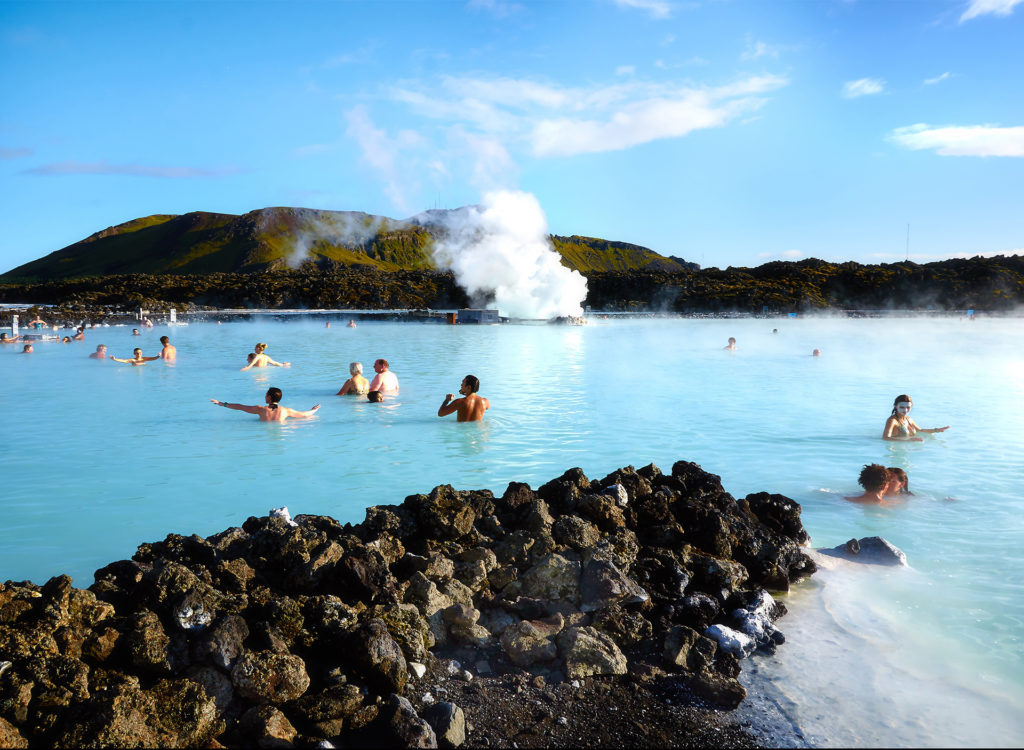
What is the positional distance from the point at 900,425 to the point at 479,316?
33.3 m

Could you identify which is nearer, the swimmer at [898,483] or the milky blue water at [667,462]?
the milky blue water at [667,462]

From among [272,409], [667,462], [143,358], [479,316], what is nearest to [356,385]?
[272,409]

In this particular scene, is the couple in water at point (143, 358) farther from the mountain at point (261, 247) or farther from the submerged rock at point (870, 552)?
the mountain at point (261, 247)

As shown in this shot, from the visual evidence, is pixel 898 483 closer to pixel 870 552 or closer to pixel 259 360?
pixel 870 552

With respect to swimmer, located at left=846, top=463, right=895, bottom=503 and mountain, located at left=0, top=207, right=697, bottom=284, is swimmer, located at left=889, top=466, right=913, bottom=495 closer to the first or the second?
swimmer, located at left=846, top=463, right=895, bottom=503

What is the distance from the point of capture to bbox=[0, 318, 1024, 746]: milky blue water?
12.7ft

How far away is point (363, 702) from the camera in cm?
314

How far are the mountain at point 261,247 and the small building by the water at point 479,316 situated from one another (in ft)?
318

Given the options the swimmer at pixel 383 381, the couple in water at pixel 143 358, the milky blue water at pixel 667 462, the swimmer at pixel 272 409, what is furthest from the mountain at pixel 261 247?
the swimmer at pixel 272 409

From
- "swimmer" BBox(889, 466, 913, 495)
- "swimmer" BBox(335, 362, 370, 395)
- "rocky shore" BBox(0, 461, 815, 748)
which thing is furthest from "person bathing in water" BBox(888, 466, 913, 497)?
"swimmer" BBox(335, 362, 370, 395)

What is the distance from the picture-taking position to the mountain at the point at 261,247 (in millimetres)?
144000

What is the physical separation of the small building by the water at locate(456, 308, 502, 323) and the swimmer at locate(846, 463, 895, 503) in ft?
116

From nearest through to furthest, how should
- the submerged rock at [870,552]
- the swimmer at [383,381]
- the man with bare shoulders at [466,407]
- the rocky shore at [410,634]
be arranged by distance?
the rocky shore at [410,634], the submerged rock at [870,552], the man with bare shoulders at [466,407], the swimmer at [383,381]

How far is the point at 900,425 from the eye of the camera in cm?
969
